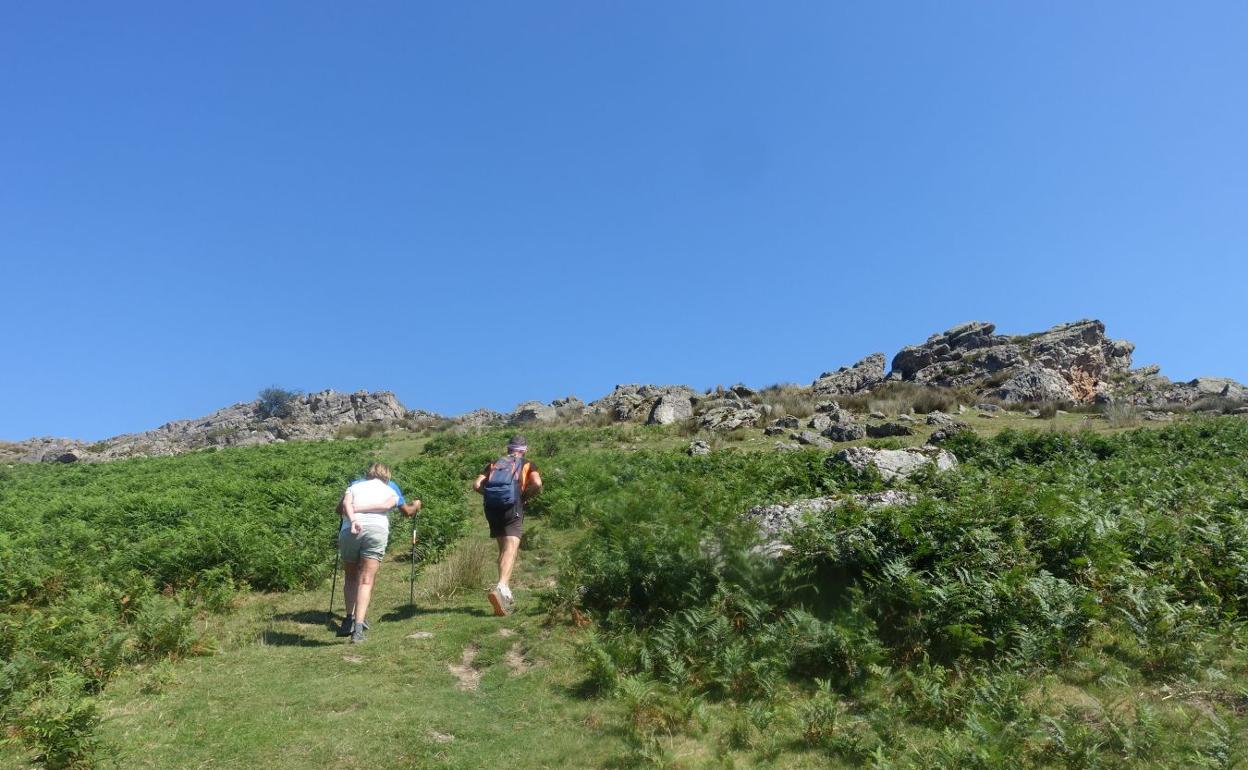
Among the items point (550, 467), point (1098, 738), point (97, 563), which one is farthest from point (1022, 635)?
point (550, 467)

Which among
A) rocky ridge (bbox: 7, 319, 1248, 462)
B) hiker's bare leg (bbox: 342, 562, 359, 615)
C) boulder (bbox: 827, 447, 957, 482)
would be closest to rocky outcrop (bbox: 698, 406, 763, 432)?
rocky ridge (bbox: 7, 319, 1248, 462)

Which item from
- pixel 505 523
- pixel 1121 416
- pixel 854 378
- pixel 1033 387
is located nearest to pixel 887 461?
pixel 505 523

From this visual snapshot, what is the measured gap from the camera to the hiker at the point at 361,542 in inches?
351

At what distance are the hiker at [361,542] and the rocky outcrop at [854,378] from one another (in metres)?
42.7

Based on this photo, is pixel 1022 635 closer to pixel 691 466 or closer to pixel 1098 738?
pixel 1098 738

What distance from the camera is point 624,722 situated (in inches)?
253

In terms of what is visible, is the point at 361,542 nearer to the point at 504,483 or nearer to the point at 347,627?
the point at 347,627

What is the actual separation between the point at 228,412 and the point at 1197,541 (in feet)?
323

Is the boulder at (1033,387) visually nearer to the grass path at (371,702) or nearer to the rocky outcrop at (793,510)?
the rocky outcrop at (793,510)

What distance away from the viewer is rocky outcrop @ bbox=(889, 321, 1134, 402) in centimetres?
3947

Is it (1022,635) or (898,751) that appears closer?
(898,751)

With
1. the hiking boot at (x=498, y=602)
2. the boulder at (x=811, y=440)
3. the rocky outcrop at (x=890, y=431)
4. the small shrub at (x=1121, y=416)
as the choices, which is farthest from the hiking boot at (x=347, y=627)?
the small shrub at (x=1121, y=416)

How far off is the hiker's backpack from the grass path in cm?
159

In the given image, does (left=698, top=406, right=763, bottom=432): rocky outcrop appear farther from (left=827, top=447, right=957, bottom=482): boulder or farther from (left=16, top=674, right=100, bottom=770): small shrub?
(left=16, top=674, right=100, bottom=770): small shrub
